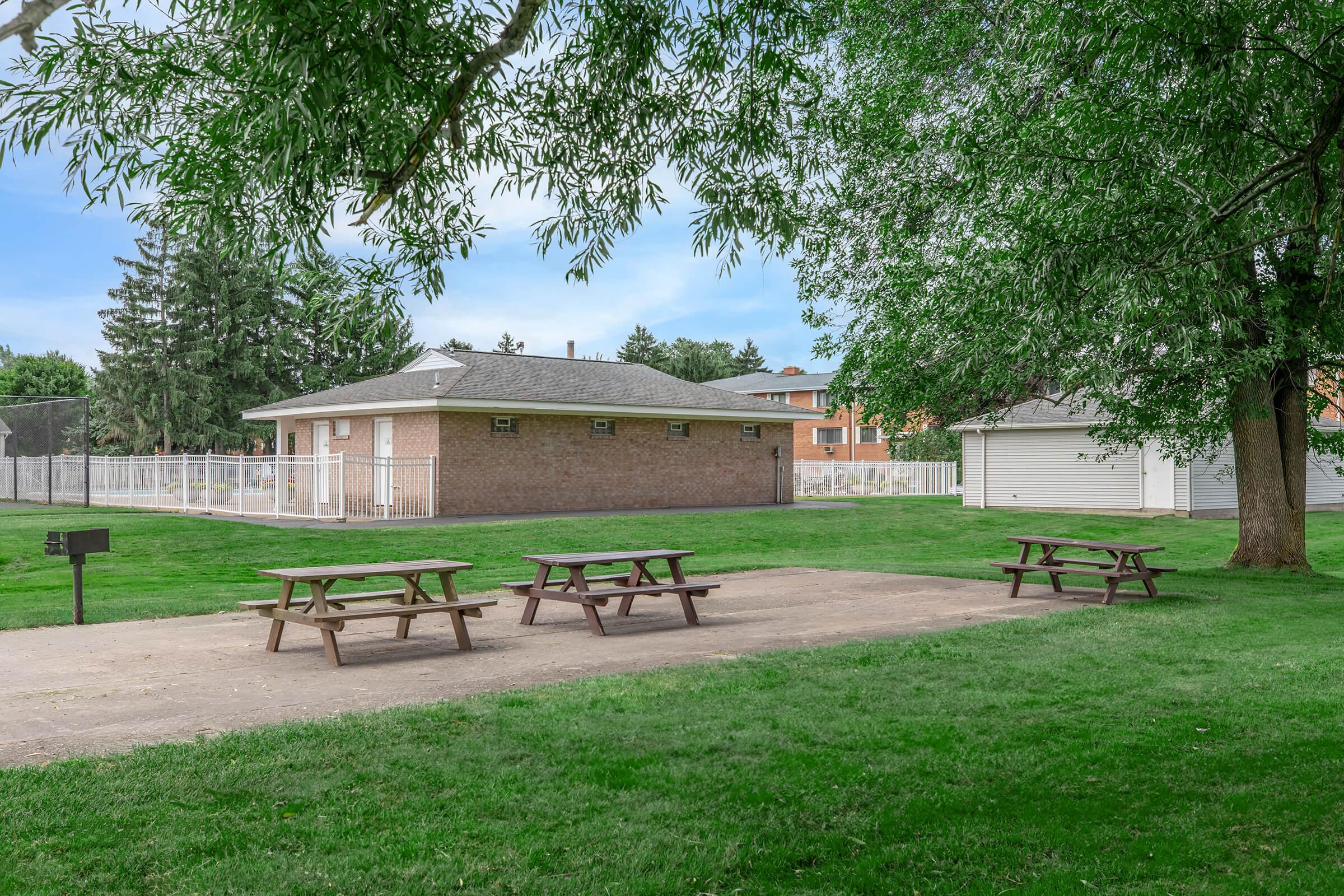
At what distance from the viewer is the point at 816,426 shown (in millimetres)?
64812

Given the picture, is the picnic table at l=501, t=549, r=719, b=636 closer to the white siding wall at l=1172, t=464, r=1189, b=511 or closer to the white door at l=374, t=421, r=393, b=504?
the white door at l=374, t=421, r=393, b=504

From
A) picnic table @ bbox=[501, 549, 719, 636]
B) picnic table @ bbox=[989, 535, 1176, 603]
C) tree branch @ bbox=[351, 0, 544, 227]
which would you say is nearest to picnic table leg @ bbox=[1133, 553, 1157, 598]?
picnic table @ bbox=[989, 535, 1176, 603]

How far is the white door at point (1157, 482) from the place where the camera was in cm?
3088

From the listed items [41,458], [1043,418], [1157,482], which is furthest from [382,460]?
[1157,482]

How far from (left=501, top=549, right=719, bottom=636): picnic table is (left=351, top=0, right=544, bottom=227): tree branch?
16.4ft

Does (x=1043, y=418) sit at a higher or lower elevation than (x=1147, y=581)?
higher

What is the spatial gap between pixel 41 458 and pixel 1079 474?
2961cm

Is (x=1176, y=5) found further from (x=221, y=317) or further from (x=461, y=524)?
(x=221, y=317)

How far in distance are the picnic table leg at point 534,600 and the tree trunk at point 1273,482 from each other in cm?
1062

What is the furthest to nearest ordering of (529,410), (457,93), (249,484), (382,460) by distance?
(529,410)
(249,484)
(382,460)
(457,93)

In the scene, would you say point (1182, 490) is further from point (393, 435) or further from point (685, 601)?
point (685, 601)

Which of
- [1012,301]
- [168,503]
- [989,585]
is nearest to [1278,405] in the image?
[989,585]

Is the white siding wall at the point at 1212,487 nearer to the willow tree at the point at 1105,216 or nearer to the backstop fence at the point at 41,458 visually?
the willow tree at the point at 1105,216

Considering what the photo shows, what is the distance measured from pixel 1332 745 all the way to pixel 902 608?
19.8ft
